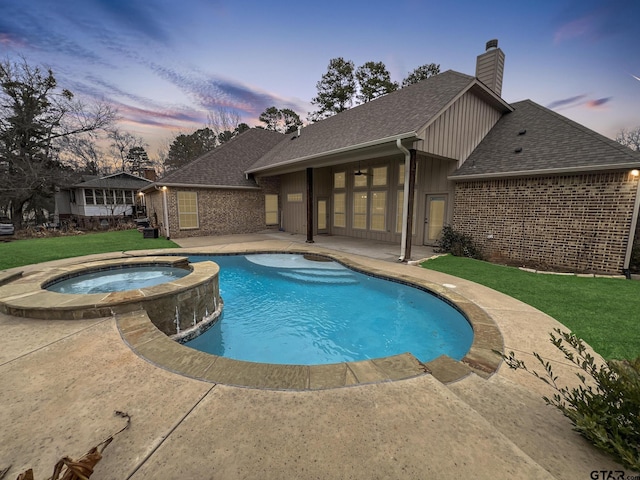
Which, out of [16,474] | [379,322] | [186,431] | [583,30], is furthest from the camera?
[583,30]

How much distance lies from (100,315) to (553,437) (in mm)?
4579

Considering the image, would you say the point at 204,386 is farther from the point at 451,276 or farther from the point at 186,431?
the point at 451,276

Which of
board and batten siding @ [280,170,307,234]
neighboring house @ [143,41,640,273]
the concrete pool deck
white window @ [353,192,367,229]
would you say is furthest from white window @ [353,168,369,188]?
the concrete pool deck

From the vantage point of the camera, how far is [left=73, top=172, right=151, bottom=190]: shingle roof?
1920cm

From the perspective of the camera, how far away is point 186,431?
1560mm

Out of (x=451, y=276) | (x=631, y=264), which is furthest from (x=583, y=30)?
(x=451, y=276)

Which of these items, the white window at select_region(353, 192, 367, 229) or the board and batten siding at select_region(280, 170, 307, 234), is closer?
the white window at select_region(353, 192, 367, 229)

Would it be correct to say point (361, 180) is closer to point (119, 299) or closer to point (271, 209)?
point (271, 209)

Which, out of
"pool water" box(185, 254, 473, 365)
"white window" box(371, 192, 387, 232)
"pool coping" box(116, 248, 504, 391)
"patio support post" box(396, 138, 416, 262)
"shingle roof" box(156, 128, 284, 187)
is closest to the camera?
"pool coping" box(116, 248, 504, 391)

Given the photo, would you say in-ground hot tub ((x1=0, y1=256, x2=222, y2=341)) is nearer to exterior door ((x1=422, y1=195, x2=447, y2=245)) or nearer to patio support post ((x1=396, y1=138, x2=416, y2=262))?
patio support post ((x1=396, y1=138, x2=416, y2=262))

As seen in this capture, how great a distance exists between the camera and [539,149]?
25.7ft

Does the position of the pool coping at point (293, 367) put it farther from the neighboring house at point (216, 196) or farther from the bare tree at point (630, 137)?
the bare tree at point (630, 137)

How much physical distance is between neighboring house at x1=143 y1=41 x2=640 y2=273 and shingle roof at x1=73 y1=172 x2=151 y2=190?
1044cm

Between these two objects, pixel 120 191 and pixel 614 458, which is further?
pixel 120 191
